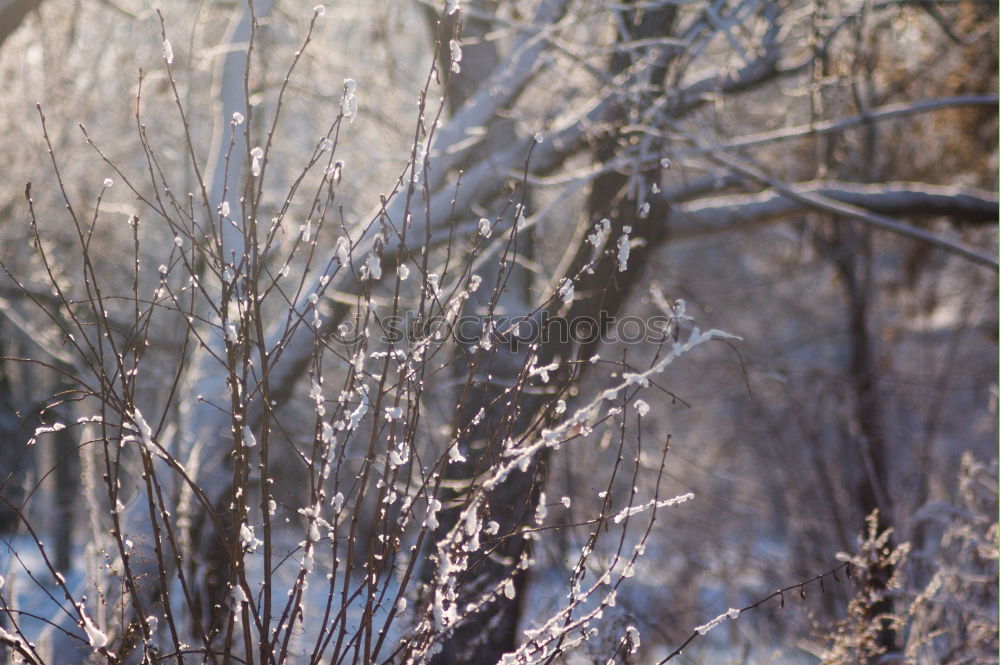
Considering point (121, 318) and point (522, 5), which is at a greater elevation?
point (121, 318)

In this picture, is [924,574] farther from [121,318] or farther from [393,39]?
[121,318]

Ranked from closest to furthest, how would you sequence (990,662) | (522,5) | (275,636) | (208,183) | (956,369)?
(275,636) → (990,662) → (208,183) → (522,5) → (956,369)

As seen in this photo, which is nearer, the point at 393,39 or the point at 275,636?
the point at 275,636

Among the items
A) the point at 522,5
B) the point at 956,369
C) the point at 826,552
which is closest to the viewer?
the point at 522,5

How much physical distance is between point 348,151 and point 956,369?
776 centimetres

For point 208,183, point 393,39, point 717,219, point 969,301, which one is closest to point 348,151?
point 393,39

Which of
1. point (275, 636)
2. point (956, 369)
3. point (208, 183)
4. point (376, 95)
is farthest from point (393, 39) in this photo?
point (275, 636)

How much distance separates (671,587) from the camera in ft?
31.9

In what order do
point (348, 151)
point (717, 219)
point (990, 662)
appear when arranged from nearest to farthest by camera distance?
point (990, 662) < point (717, 219) < point (348, 151)

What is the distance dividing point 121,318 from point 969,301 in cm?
963

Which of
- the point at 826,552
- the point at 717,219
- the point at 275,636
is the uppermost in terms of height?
the point at 717,219

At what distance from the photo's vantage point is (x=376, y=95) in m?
8.55

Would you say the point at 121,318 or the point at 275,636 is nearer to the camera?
the point at 275,636

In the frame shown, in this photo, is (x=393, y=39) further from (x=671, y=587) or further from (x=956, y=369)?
(x=956, y=369)
